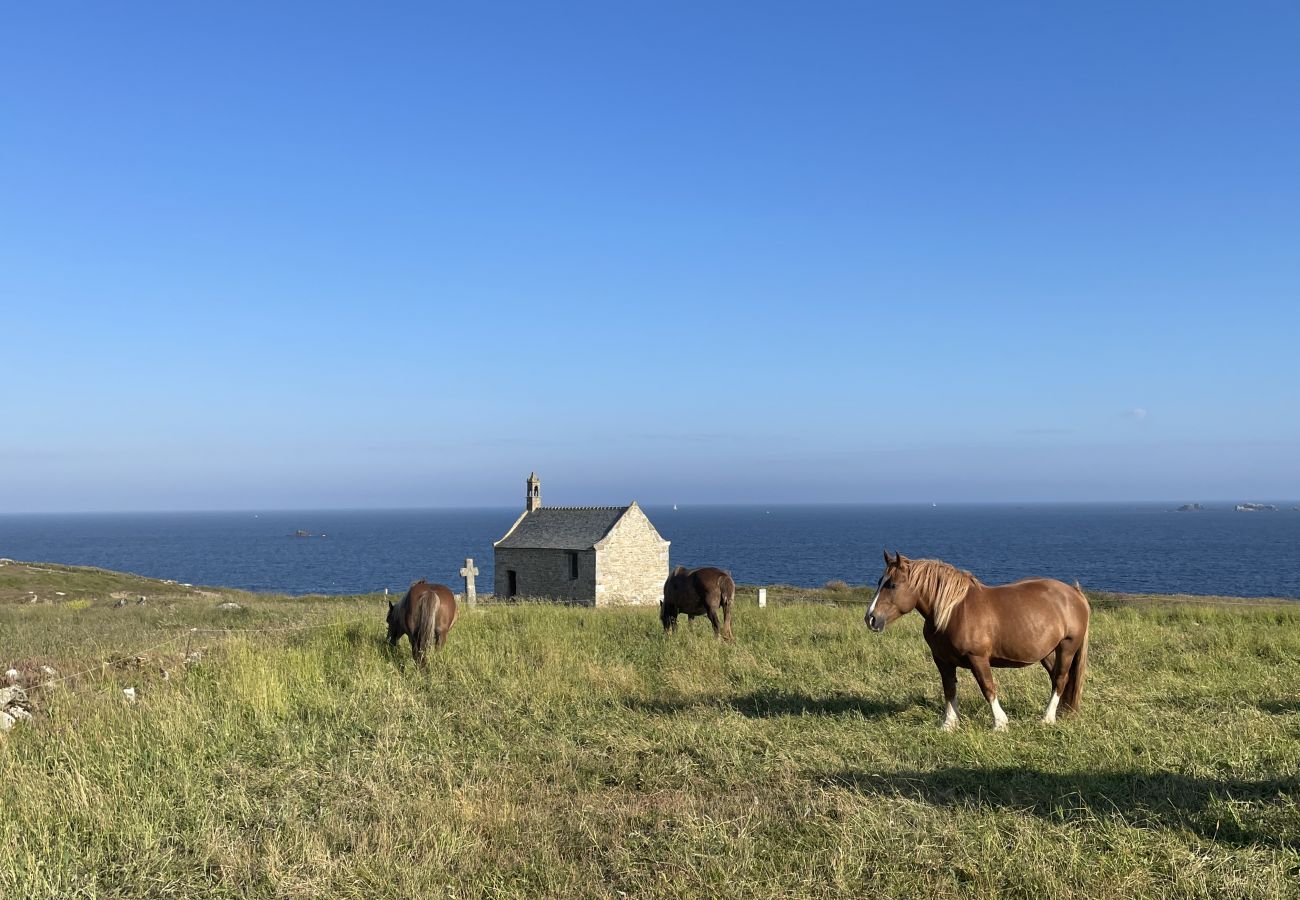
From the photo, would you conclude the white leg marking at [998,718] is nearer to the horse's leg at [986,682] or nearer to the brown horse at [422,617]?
the horse's leg at [986,682]

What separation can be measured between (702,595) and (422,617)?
596cm

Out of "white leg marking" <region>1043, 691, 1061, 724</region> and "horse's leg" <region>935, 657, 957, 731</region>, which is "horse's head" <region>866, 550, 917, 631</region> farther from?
"white leg marking" <region>1043, 691, 1061, 724</region>

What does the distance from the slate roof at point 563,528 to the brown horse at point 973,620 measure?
2863 cm

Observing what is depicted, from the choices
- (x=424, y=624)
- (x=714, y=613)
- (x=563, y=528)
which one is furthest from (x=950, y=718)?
(x=563, y=528)

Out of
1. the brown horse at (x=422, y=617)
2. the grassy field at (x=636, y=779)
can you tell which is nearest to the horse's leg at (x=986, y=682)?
the grassy field at (x=636, y=779)

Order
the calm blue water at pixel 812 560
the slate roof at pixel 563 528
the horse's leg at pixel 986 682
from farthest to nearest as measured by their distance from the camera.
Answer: the calm blue water at pixel 812 560, the slate roof at pixel 563 528, the horse's leg at pixel 986 682

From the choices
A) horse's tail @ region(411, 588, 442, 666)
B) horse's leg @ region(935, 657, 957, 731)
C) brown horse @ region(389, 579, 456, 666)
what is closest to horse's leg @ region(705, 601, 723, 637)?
brown horse @ region(389, 579, 456, 666)

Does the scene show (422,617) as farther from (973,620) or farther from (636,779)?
(973,620)

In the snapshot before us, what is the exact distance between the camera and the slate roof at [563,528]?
3791 centimetres

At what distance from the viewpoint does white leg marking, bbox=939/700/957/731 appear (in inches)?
343

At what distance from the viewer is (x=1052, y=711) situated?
9062 millimetres

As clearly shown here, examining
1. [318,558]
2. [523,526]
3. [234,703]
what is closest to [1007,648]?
A: [234,703]

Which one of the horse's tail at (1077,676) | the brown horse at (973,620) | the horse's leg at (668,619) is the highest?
the brown horse at (973,620)

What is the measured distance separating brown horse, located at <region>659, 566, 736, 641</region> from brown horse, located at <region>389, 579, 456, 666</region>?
4.81 metres
